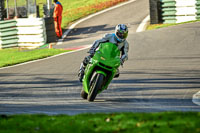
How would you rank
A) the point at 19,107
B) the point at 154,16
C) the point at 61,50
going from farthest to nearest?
1. the point at 154,16
2. the point at 61,50
3. the point at 19,107

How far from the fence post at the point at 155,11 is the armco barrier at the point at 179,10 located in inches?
8.6

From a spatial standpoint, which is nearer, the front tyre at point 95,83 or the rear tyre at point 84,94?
the front tyre at point 95,83

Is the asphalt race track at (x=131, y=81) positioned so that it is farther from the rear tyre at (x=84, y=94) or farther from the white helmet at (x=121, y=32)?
the white helmet at (x=121, y=32)

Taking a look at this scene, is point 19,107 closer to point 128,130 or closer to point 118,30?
point 118,30

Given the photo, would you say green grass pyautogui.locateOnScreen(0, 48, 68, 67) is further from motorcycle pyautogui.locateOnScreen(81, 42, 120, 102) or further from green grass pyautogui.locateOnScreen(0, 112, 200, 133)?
green grass pyautogui.locateOnScreen(0, 112, 200, 133)

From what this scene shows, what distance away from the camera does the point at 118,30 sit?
9805 mm

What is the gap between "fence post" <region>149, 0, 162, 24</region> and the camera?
2481 cm

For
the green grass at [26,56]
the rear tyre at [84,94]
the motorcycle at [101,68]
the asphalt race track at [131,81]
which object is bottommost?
the green grass at [26,56]

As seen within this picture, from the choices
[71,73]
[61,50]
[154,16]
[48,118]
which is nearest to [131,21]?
[154,16]

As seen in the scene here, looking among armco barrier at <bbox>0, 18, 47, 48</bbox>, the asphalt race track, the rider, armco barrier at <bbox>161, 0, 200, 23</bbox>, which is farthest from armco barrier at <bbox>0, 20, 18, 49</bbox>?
the rider

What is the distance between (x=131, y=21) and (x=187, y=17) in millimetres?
3426

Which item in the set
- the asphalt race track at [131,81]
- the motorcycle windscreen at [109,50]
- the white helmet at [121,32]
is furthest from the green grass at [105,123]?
the white helmet at [121,32]

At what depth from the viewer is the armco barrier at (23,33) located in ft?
76.5

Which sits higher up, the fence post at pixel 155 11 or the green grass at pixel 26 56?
the fence post at pixel 155 11
